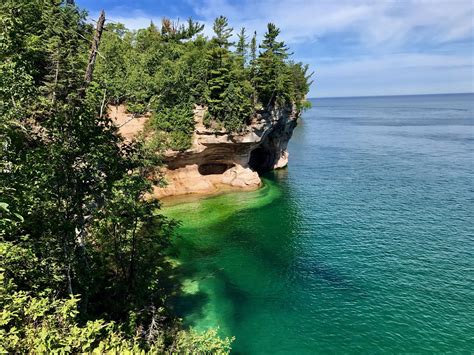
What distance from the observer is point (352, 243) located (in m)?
27.7

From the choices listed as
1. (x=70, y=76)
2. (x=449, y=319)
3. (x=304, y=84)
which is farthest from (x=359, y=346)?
(x=304, y=84)

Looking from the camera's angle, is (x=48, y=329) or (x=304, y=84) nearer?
(x=48, y=329)

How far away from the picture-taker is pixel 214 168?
151 feet

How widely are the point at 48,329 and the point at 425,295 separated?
2090 cm

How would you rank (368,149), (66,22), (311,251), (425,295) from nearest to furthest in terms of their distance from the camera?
(425,295) → (311,251) → (66,22) → (368,149)

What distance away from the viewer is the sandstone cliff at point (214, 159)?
4072 cm

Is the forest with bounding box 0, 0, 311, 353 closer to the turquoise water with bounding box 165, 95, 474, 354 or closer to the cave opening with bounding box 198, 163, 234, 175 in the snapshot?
the turquoise water with bounding box 165, 95, 474, 354

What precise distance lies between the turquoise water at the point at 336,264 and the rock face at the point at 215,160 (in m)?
3.30

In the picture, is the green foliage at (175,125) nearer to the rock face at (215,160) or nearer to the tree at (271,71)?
the rock face at (215,160)

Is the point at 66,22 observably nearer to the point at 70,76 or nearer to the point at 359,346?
the point at 70,76

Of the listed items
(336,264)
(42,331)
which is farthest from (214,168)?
(42,331)

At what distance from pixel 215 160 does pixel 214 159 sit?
0.72 feet

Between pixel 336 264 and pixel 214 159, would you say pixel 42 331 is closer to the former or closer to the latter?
pixel 336 264

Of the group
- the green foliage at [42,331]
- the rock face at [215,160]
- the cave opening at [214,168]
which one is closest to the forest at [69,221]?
the green foliage at [42,331]
